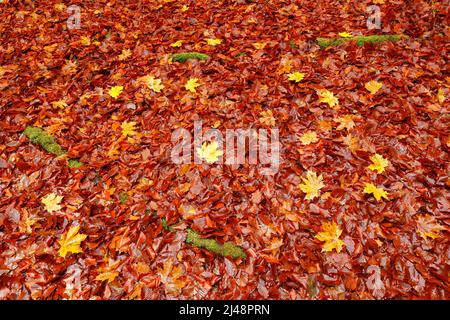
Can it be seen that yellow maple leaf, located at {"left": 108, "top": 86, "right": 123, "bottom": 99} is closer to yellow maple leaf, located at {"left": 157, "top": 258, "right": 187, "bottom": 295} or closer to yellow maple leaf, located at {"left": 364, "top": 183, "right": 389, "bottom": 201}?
yellow maple leaf, located at {"left": 157, "top": 258, "right": 187, "bottom": 295}

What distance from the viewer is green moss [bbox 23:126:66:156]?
10.7ft

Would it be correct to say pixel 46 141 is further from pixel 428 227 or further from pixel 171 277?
pixel 428 227

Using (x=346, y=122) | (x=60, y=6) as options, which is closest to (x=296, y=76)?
(x=346, y=122)

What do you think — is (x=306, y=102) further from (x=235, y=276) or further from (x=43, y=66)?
(x=43, y=66)

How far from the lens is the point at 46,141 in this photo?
332cm

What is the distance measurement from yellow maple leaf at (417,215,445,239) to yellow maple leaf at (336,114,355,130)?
1.10 meters

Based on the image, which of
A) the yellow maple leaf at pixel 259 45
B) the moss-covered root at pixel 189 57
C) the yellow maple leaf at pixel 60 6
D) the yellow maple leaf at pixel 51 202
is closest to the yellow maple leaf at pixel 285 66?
the yellow maple leaf at pixel 259 45

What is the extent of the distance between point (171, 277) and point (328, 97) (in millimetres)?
2514

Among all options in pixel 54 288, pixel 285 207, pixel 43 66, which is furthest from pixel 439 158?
pixel 43 66

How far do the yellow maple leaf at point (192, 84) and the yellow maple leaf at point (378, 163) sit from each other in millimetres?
2104

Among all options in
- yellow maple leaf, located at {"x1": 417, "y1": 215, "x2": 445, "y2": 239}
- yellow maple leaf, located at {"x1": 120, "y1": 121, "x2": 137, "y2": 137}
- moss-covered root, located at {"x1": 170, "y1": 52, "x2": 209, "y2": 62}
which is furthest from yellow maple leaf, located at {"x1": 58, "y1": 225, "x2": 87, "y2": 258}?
yellow maple leaf, located at {"x1": 417, "y1": 215, "x2": 445, "y2": 239}

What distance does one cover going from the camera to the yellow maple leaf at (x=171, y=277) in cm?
250

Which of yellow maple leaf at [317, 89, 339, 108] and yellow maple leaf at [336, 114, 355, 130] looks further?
yellow maple leaf at [317, 89, 339, 108]

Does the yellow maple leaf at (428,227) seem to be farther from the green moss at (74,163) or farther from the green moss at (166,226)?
the green moss at (74,163)
